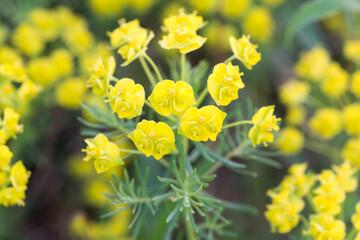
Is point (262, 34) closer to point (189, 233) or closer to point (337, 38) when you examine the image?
point (337, 38)

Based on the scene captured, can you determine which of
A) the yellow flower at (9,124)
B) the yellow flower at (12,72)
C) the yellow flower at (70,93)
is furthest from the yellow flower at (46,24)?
the yellow flower at (9,124)

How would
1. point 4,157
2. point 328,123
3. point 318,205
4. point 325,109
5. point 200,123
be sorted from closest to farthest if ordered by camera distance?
1. point 200,123
2. point 4,157
3. point 318,205
4. point 328,123
5. point 325,109

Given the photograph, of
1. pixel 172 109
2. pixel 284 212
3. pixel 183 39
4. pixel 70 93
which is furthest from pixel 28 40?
pixel 284 212

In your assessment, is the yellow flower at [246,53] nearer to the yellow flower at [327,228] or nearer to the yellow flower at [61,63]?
the yellow flower at [327,228]

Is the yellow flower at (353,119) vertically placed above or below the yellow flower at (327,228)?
below

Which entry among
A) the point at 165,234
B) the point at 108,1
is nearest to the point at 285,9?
the point at 108,1

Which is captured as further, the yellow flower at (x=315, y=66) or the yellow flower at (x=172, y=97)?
the yellow flower at (x=315, y=66)

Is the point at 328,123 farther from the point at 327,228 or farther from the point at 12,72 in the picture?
the point at 12,72
